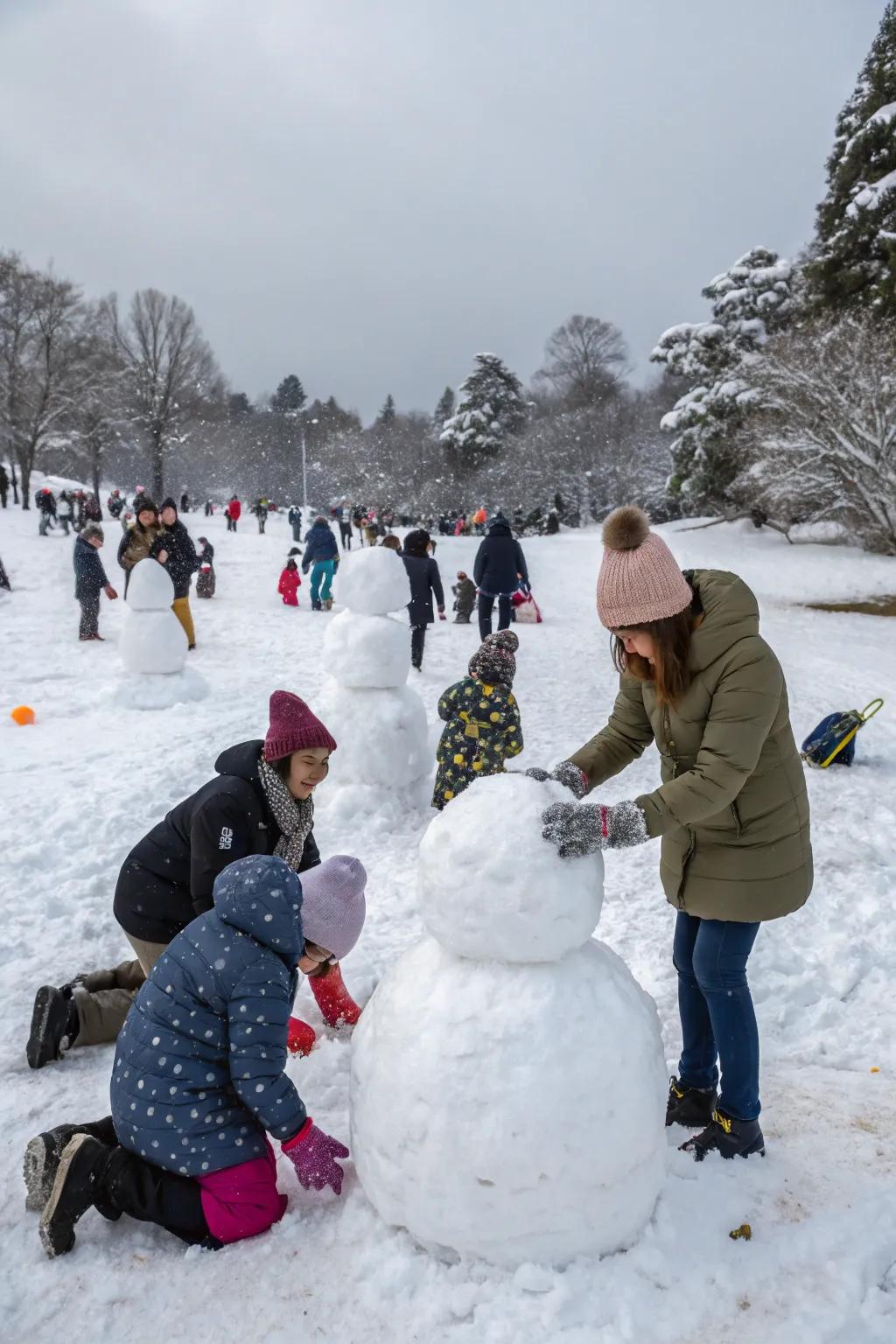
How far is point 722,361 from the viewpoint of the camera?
78.4 feet

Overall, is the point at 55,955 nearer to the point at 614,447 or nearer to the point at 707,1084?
the point at 707,1084

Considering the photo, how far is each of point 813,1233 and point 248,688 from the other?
716cm

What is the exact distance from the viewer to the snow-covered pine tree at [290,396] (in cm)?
7156

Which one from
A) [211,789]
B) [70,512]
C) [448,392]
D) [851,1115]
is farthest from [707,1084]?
[448,392]

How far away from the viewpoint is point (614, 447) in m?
37.7

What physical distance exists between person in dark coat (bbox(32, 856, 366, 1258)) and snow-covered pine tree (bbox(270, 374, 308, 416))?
2910 inches

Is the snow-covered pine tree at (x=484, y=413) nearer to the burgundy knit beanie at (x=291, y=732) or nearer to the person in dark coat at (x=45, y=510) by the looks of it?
the person in dark coat at (x=45, y=510)

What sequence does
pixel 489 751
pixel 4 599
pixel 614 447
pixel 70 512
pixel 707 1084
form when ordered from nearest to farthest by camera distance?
pixel 707 1084 → pixel 489 751 → pixel 4 599 → pixel 70 512 → pixel 614 447

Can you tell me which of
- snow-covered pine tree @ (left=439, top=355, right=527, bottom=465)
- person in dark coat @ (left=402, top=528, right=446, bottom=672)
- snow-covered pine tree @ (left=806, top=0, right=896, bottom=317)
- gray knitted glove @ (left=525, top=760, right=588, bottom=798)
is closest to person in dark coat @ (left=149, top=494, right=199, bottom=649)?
person in dark coat @ (left=402, top=528, right=446, bottom=672)

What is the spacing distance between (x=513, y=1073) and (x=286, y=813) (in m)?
1.27

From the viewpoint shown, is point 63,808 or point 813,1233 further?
point 63,808

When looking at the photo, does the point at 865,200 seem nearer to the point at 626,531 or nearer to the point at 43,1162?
the point at 626,531

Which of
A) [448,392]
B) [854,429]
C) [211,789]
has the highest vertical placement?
[448,392]

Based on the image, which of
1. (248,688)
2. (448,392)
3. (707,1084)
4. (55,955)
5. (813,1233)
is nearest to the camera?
(813,1233)
